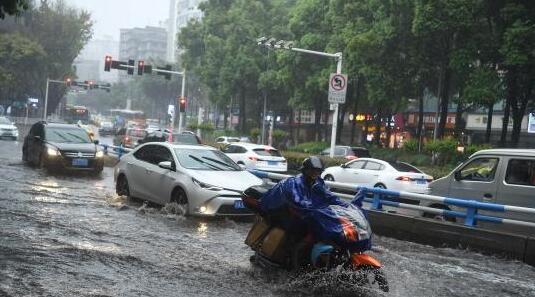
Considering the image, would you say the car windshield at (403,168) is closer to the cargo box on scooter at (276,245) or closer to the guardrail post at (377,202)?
the guardrail post at (377,202)

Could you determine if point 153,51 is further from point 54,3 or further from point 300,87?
point 300,87

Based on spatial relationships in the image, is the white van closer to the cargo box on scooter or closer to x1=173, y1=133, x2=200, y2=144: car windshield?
the cargo box on scooter

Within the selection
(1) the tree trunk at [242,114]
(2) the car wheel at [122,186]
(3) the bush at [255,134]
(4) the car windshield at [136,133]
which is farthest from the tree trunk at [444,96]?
(1) the tree trunk at [242,114]

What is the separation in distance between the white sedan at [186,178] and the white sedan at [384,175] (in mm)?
6408

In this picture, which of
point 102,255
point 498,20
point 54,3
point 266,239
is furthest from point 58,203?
point 54,3

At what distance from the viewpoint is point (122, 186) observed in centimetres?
1395

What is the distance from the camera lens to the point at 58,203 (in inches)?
493

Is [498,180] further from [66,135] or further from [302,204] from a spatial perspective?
[66,135]

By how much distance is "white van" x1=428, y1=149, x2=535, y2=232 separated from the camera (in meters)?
10.1

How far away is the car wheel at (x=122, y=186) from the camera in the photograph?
45.1 ft

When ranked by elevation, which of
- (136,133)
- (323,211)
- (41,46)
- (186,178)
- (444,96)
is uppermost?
(41,46)

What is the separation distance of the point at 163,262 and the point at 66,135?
44.2 feet

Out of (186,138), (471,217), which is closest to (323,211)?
(471,217)

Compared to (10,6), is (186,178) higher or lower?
lower
